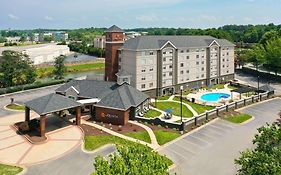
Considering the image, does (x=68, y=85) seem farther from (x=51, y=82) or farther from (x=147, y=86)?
(x=51, y=82)

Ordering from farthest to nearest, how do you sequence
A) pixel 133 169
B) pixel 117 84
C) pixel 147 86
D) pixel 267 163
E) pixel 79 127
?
pixel 147 86 < pixel 117 84 < pixel 79 127 < pixel 267 163 < pixel 133 169

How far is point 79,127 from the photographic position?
4328 cm

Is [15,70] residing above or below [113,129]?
above

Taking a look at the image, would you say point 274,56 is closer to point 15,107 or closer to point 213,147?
point 213,147

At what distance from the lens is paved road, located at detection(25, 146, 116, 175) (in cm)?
2992

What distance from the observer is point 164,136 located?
39.8 m

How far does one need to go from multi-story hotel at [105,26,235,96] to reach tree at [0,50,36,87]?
75.0ft

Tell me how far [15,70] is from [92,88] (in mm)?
28541

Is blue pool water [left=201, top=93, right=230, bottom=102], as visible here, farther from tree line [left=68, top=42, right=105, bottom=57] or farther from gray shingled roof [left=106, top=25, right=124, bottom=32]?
tree line [left=68, top=42, right=105, bottom=57]

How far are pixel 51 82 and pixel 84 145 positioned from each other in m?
43.6

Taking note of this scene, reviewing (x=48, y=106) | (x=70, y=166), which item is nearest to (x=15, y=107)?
(x=48, y=106)

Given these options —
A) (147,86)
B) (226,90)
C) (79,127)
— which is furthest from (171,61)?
(79,127)

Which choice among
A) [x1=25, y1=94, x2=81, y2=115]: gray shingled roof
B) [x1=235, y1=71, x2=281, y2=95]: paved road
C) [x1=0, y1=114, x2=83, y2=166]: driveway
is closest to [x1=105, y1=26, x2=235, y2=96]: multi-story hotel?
[x1=25, y1=94, x2=81, y2=115]: gray shingled roof

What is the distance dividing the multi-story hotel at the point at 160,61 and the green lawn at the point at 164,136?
15838 millimetres
